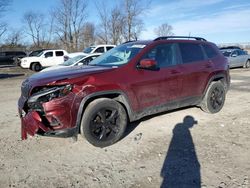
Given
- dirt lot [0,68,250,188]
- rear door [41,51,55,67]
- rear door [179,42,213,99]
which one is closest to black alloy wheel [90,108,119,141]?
dirt lot [0,68,250,188]

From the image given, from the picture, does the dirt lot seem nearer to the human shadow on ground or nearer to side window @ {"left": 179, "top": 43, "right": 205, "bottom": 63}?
the human shadow on ground

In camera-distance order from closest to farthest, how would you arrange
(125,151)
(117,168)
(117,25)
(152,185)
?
(152,185) < (117,168) < (125,151) < (117,25)

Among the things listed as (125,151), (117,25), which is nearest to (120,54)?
(125,151)

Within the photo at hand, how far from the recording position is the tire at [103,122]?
4.68m

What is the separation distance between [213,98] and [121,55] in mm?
2656

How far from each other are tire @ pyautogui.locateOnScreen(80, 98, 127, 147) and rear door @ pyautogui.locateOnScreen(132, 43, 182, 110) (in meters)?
0.51

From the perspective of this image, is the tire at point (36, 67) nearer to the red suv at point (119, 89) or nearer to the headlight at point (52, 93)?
the red suv at point (119, 89)

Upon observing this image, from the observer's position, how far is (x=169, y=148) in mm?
4805

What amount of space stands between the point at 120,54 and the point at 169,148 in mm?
2210

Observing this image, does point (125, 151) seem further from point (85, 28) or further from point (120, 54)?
point (85, 28)

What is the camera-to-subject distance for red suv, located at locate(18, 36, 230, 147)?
14.6ft

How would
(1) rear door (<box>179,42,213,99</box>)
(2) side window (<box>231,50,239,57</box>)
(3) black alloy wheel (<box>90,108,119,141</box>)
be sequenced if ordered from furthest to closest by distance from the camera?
(2) side window (<box>231,50,239,57</box>) < (1) rear door (<box>179,42,213,99</box>) < (3) black alloy wheel (<box>90,108,119,141</box>)

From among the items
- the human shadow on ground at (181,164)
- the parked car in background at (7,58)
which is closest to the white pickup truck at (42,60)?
the parked car in background at (7,58)

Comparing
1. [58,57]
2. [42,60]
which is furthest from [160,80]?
[58,57]
